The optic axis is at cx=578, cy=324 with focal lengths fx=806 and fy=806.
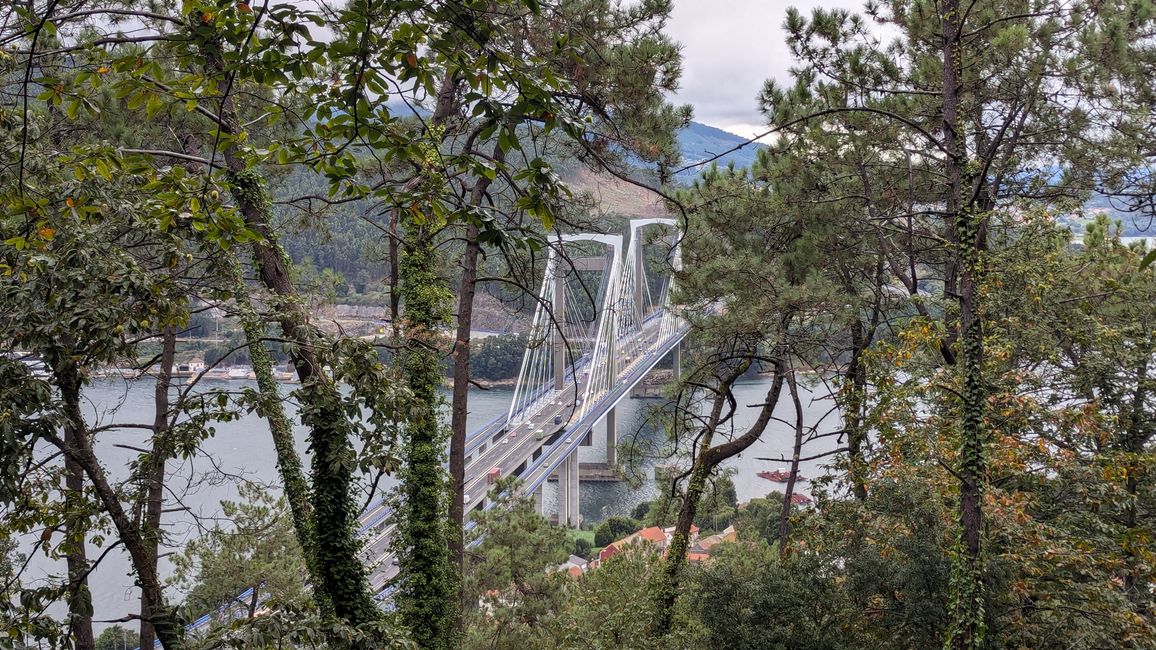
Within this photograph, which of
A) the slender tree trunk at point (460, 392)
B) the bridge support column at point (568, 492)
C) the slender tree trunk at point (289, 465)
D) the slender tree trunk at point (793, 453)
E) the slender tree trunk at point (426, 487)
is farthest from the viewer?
the bridge support column at point (568, 492)

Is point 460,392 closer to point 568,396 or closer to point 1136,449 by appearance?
point 1136,449

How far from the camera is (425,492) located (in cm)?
520

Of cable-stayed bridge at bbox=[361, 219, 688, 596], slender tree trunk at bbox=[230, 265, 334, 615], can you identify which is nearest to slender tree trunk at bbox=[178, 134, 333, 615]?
slender tree trunk at bbox=[230, 265, 334, 615]

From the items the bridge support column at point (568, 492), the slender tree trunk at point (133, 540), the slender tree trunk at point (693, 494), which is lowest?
the bridge support column at point (568, 492)

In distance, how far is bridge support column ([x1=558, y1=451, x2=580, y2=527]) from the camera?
682 inches

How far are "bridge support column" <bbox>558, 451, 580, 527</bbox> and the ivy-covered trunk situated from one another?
39.0ft

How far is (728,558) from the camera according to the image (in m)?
5.55

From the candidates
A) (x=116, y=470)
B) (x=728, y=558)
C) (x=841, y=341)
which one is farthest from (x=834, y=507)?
(x=116, y=470)

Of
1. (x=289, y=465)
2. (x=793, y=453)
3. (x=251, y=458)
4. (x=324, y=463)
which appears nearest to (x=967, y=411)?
(x=324, y=463)

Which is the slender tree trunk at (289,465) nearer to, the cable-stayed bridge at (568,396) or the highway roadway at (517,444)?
the cable-stayed bridge at (568,396)

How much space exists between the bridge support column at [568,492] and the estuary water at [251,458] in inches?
37.7

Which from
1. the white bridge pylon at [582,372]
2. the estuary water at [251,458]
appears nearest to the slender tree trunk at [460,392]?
the estuary water at [251,458]

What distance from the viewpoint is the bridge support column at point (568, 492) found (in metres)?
17.3

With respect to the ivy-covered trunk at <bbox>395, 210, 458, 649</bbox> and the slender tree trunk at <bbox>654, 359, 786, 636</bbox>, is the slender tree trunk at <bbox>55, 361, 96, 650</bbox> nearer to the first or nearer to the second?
the ivy-covered trunk at <bbox>395, 210, 458, 649</bbox>
